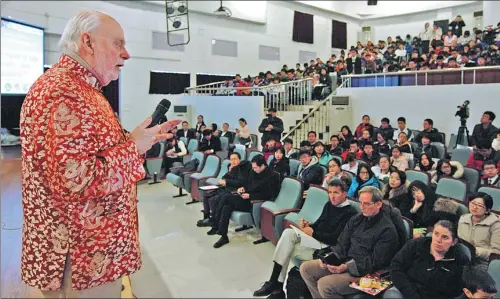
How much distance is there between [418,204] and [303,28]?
13.3 m

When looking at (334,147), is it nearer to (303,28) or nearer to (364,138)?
(364,138)

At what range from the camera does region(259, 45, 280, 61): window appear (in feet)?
47.7

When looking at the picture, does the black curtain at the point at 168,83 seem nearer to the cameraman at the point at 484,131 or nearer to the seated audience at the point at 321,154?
the seated audience at the point at 321,154

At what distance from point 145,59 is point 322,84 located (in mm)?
5864

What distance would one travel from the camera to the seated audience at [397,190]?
11.9 ft

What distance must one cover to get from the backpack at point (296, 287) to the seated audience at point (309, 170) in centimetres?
180

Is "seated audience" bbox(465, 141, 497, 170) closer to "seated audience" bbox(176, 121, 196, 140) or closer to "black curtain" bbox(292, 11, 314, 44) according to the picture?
"seated audience" bbox(176, 121, 196, 140)

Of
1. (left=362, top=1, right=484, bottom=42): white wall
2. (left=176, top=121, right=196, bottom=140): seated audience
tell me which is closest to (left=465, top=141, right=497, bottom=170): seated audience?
(left=176, top=121, right=196, bottom=140): seated audience

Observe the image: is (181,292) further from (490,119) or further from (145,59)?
(145,59)

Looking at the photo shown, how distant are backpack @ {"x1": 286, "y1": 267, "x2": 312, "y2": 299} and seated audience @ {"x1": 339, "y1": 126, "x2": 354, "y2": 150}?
3.23 meters

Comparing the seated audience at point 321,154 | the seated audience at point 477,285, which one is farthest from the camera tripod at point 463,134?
the seated audience at point 477,285

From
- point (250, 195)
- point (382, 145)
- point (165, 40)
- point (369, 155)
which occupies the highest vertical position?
point (165, 40)

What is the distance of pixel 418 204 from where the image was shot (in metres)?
3.49

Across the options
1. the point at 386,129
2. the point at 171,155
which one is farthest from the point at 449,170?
the point at 171,155
